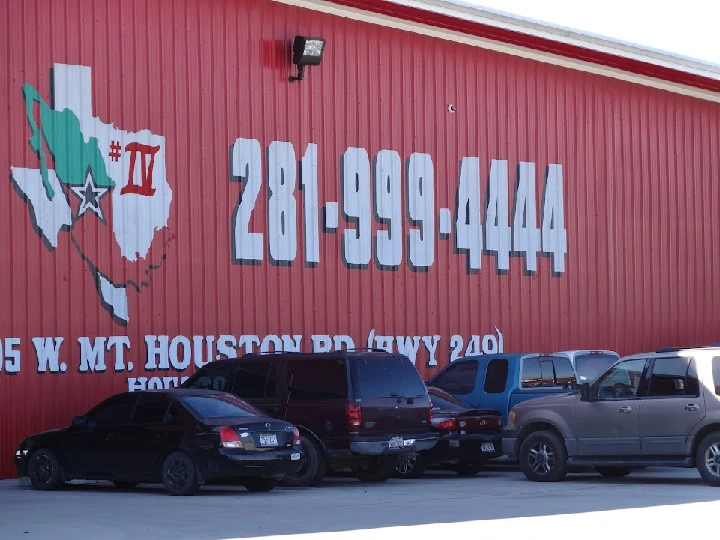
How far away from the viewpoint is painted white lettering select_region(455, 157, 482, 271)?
30500 mm

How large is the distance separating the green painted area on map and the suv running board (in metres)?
9.50

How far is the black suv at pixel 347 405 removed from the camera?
1977 cm

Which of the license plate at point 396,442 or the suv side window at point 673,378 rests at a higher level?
the suv side window at point 673,378

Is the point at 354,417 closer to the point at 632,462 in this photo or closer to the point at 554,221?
the point at 632,462

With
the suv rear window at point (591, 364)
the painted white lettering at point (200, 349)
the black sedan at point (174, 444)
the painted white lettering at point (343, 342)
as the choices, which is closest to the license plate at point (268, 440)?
the black sedan at point (174, 444)

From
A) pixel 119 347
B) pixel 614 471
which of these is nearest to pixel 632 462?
pixel 614 471

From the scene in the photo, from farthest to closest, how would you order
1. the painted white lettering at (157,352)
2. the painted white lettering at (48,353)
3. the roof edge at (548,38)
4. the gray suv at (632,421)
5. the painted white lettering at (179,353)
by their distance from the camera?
the roof edge at (548,38), the painted white lettering at (179,353), the painted white lettering at (157,352), the painted white lettering at (48,353), the gray suv at (632,421)

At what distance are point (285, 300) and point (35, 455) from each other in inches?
292

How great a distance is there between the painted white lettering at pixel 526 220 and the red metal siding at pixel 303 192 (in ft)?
0.83

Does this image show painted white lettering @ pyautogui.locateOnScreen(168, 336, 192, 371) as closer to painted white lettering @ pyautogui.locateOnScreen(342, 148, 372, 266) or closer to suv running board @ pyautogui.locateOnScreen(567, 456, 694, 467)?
painted white lettering @ pyautogui.locateOnScreen(342, 148, 372, 266)

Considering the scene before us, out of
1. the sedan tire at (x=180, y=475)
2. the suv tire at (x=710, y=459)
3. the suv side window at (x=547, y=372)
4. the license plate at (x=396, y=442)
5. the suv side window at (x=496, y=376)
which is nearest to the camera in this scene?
the sedan tire at (x=180, y=475)

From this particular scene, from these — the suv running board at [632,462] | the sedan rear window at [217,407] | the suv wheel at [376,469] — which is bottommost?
the suv wheel at [376,469]

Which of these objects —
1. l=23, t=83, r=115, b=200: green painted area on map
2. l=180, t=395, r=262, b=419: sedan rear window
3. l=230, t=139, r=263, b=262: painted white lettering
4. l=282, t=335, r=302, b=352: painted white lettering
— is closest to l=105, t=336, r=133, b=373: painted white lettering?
l=23, t=83, r=115, b=200: green painted area on map

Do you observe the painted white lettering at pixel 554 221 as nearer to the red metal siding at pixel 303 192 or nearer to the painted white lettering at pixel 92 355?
the red metal siding at pixel 303 192
